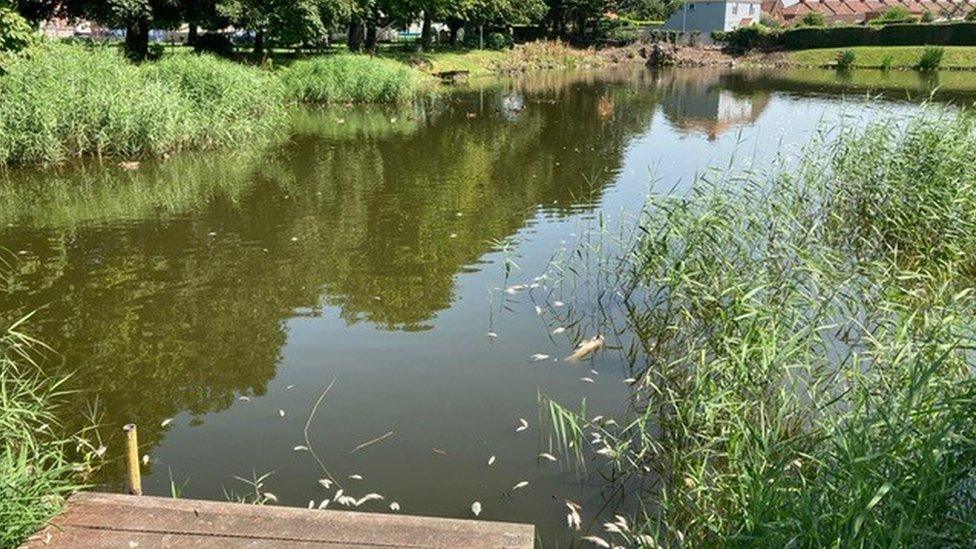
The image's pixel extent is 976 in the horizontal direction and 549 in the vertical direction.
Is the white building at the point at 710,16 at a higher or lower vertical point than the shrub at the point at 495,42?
higher

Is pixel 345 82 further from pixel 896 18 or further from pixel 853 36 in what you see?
pixel 896 18

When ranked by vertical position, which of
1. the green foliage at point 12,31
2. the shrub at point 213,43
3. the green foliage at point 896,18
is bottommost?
the green foliage at point 12,31

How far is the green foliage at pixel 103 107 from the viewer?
15.8 m

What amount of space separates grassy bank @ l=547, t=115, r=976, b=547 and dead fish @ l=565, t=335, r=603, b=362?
1.03 feet

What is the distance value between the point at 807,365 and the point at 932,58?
57554mm

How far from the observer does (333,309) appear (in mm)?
9570

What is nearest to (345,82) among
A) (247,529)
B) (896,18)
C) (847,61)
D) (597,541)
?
(597,541)

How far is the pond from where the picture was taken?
6.19 meters

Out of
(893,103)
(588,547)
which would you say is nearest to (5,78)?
(588,547)

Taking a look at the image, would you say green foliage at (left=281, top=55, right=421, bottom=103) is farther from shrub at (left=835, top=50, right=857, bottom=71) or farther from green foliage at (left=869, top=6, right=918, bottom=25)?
green foliage at (left=869, top=6, right=918, bottom=25)

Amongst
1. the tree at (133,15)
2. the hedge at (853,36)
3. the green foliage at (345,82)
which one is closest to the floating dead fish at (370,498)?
the green foliage at (345,82)

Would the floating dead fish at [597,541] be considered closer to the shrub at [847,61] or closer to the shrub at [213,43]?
the shrub at [213,43]

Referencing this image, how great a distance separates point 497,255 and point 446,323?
9.52 ft

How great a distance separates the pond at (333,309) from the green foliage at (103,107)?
568 millimetres
